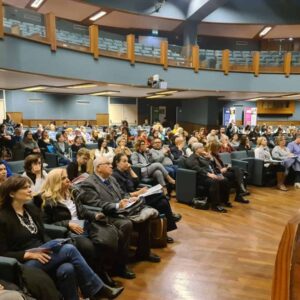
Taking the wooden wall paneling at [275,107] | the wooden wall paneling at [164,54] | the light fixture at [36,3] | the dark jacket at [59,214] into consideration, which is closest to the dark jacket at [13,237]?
the dark jacket at [59,214]

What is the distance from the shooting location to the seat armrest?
256 centimetres

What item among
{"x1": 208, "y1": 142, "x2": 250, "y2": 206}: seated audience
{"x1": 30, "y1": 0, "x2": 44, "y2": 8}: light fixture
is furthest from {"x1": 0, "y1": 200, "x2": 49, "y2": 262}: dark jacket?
{"x1": 30, "y1": 0, "x2": 44, "y2": 8}: light fixture

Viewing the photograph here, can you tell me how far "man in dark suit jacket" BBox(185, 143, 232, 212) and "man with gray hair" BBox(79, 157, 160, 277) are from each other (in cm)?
200

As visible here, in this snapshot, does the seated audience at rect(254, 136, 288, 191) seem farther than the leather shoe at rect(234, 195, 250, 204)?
Yes

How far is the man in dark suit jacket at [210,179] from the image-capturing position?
199 inches

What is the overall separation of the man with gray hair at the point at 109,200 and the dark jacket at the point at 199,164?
79.2 inches

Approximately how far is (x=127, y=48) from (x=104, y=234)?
8228 mm

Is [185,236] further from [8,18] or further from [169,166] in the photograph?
[8,18]

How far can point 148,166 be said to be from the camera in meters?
5.49

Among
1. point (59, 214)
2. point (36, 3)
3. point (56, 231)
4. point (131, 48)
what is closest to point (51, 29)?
point (131, 48)

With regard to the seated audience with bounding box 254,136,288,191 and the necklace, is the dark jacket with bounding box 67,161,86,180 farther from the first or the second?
the seated audience with bounding box 254,136,288,191

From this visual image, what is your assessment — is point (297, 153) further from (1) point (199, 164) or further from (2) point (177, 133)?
(2) point (177, 133)

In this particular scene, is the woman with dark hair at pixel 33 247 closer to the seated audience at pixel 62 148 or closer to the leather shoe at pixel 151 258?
the leather shoe at pixel 151 258

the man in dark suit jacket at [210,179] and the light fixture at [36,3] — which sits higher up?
the light fixture at [36,3]
